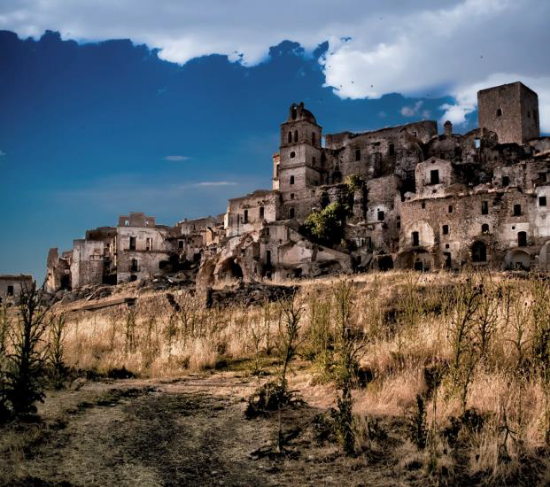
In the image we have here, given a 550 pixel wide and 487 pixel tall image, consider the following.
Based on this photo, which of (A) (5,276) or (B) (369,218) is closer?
(B) (369,218)

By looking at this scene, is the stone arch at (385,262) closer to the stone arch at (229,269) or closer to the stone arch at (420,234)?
the stone arch at (420,234)

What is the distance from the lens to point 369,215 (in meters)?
48.2

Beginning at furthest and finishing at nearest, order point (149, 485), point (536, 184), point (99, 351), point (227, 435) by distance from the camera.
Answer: point (536, 184) < point (99, 351) < point (227, 435) < point (149, 485)

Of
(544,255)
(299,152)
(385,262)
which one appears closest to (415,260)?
(385,262)

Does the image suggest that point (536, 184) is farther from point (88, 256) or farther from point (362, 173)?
point (88, 256)

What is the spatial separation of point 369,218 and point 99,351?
1420 inches

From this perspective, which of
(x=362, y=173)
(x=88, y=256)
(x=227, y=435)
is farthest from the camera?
(x=88, y=256)

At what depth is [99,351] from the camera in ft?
47.5

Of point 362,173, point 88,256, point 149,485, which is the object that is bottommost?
point 149,485

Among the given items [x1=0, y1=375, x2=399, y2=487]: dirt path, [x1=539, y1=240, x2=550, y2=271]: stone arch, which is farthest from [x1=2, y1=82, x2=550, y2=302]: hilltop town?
[x1=0, y1=375, x2=399, y2=487]: dirt path

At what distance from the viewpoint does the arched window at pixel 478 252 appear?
130 feet

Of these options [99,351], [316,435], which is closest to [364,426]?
[316,435]

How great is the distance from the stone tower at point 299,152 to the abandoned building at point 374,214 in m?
0.12

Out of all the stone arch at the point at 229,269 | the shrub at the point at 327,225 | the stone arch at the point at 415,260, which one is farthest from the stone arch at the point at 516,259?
the stone arch at the point at 229,269
